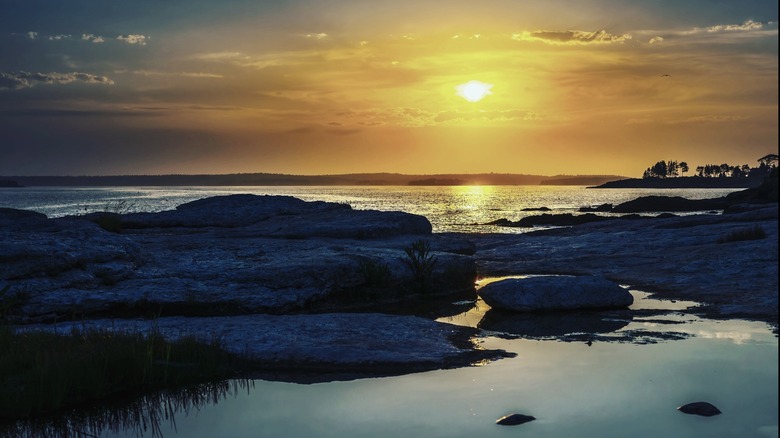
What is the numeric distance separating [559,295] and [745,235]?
10.5 meters

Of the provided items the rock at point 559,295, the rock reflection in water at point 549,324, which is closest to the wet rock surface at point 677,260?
the rock at point 559,295

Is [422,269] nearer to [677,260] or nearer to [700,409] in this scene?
[677,260]

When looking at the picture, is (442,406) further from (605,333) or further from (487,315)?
(487,315)

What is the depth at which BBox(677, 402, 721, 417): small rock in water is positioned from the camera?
805 centimetres

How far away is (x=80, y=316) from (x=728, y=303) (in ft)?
46.4

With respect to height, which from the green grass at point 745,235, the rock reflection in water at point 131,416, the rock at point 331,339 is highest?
the green grass at point 745,235

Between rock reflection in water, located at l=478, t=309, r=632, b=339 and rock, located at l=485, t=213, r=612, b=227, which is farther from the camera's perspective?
rock, located at l=485, t=213, r=612, b=227

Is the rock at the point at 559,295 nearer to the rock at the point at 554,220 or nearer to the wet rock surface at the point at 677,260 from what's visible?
the wet rock surface at the point at 677,260

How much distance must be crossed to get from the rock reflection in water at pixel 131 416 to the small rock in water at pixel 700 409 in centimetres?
585

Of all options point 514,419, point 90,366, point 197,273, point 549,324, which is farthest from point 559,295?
point 90,366

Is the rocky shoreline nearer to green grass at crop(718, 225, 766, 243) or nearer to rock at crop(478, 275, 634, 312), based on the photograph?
green grass at crop(718, 225, 766, 243)

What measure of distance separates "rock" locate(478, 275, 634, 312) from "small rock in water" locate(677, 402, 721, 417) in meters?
7.32

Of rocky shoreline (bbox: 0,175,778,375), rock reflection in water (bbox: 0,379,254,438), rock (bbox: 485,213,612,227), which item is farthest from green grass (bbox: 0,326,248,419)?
rock (bbox: 485,213,612,227)

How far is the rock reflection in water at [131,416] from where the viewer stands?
852 centimetres
